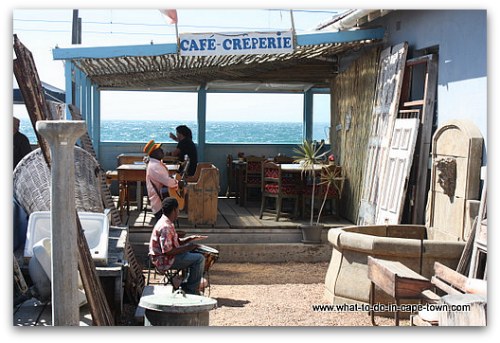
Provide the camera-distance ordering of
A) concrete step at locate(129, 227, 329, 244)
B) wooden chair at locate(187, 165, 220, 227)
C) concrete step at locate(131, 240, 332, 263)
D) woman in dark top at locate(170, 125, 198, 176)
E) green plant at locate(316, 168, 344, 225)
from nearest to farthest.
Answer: concrete step at locate(131, 240, 332, 263), concrete step at locate(129, 227, 329, 244), wooden chair at locate(187, 165, 220, 227), green plant at locate(316, 168, 344, 225), woman in dark top at locate(170, 125, 198, 176)

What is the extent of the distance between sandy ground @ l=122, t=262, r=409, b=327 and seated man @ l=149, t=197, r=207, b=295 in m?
0.57

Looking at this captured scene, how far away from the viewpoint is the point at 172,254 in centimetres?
788

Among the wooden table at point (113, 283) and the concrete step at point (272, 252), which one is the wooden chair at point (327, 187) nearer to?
the concrete step at point (272, 252)

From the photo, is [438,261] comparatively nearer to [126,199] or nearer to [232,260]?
[232,260]

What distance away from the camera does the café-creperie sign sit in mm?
10445

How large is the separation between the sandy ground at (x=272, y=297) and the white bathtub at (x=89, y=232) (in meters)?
0.75

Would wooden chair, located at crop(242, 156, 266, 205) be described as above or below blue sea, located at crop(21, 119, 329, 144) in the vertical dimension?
below

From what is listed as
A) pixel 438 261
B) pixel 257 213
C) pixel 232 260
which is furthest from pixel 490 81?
pixel 257 213

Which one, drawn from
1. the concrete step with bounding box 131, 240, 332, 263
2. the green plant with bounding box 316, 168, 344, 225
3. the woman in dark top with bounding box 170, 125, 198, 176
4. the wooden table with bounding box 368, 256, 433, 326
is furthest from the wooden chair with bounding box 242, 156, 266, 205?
the wooden table with bounding box 368, 256, 433, 326

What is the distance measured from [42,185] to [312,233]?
13.1ft

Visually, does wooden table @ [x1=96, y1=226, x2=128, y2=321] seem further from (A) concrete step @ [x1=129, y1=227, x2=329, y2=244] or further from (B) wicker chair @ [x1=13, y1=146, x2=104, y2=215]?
(A) concrete step @ [x1=129, y1=227, x2=329, y2=244]

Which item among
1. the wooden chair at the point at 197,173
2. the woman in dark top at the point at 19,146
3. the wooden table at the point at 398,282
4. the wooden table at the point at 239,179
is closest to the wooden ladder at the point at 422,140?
the wooden table at the point at 398,282

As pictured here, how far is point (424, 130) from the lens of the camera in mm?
9867

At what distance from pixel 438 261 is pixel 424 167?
6.63 ft
